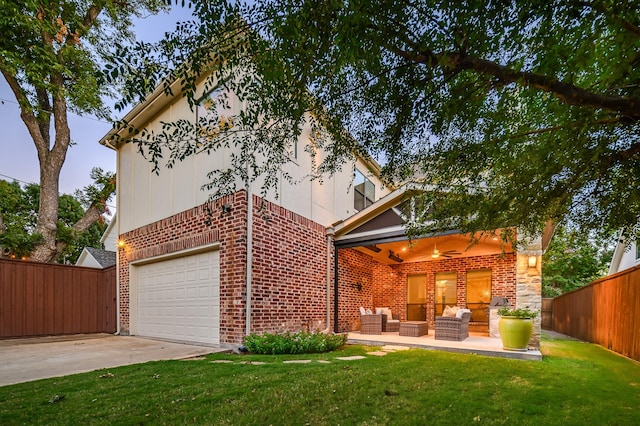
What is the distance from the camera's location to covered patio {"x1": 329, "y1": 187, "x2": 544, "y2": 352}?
25.5 feet

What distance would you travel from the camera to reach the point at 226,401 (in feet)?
12.0

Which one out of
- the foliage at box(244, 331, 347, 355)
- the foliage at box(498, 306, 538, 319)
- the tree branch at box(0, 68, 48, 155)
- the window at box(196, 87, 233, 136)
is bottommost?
the foliage at box(244, 331, 347, 355)

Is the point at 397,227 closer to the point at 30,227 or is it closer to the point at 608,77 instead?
the point at 608,77

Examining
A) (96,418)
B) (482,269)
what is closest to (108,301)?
(96,418)

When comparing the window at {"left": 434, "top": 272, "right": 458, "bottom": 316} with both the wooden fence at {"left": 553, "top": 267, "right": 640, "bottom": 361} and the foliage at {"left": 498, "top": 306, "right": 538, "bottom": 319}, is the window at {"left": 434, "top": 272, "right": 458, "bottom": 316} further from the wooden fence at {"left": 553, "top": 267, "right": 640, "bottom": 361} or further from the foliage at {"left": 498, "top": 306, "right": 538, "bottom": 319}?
the foliage at {"left": 498, "top": 306, "right": 538, "bottom": 319}

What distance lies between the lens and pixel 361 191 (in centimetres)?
1244

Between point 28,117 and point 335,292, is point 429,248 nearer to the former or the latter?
point 335,292

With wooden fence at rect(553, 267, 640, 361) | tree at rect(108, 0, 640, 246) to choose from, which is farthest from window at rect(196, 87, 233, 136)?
wooden fence at rect(553, 267, 640, 361)

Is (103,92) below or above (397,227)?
above

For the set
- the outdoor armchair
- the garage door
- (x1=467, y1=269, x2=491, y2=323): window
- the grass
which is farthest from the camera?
(x1=467, y1=269, x2=491, y2=323): window

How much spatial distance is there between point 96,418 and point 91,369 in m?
2.69

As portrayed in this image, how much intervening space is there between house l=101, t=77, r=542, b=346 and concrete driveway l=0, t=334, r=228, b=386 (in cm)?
79

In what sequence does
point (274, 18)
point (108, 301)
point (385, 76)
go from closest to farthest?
point (274, 18) → point (385, 76) → point (108, 301)

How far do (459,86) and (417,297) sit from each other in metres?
11.3
